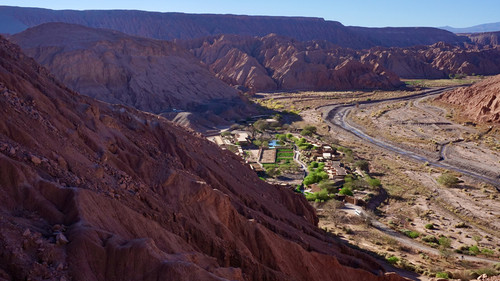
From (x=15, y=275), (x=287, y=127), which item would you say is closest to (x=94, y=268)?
(x=15, y=275)

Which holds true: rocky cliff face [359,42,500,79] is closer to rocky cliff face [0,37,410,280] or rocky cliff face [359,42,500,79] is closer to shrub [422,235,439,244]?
shrub [422,235,439,244]

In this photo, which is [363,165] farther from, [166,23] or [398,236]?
[166,23]

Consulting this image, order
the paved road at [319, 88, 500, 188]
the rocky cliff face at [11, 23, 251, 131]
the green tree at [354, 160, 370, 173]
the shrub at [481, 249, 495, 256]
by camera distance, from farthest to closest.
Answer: the rocky cliff face at [11, 23, 251, 131]
the green tree at [354, 160, 370, 173]
the paved road at [319, 88, 500, 188]
the shrub at [481, 249, 495, 256]

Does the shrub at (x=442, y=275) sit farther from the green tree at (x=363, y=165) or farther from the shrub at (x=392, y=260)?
the green tree at (x=363, y=165)

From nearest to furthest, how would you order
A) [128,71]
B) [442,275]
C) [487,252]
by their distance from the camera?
1. [442,275]
2. [487,252]
3. [128,71]

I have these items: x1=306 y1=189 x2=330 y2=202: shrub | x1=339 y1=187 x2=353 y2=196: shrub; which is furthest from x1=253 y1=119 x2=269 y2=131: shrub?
x1=306 y1=189 x2=330 y2=202: shrub

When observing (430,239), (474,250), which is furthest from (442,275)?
(430,239)

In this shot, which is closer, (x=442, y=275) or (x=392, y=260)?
(x=442, y=275)
